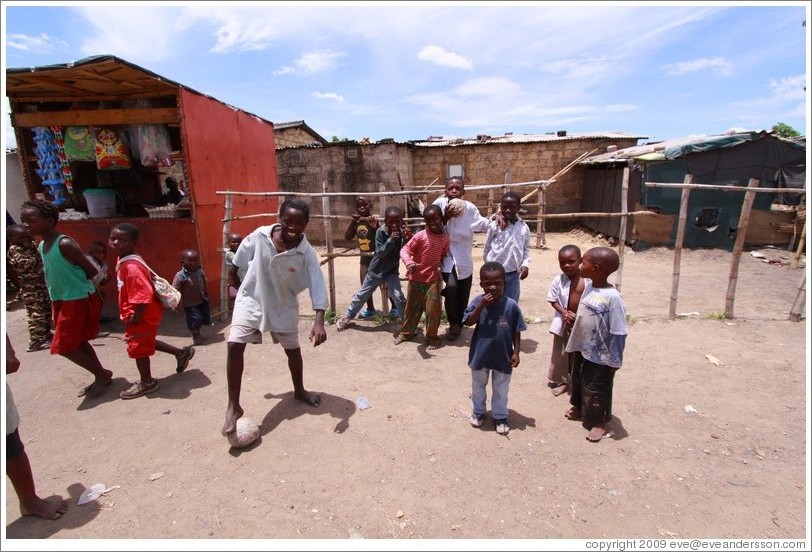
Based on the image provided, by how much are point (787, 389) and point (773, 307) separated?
3362 millimetres

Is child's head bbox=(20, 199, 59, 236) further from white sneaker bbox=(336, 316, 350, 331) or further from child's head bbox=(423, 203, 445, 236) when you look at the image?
child's head bbox=(423, 203, 445, 236)

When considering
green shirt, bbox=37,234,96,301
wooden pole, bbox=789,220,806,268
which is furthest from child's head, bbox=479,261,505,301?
wooden pole, bbox=789,220,806,268

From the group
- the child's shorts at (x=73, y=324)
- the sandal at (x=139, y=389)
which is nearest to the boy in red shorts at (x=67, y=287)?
the child's shorts at (x=73, y=324)

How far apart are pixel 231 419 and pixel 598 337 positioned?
2.69 metres

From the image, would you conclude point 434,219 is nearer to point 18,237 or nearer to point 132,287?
point 132,287

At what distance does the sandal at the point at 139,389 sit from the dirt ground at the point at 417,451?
8 cm

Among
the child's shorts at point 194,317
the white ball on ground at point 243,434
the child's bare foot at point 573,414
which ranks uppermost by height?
the child's shorts at point 194,317

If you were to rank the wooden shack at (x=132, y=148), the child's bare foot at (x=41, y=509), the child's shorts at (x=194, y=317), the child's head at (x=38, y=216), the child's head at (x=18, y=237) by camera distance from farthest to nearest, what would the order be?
the wooden shack at (x=132, y=148) → the child's head at (x=18, y=237) → the child's shorts at (x=194, y=317) → the child's head at (x=38, y=216) → the child's bare foot at (x=41, y=509)

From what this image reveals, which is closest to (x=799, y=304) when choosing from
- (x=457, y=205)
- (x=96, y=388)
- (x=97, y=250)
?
(x=457, y=205)

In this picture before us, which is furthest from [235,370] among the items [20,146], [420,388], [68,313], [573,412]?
[20,146]

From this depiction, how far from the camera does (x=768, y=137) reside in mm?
10555

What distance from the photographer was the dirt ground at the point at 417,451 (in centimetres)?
232

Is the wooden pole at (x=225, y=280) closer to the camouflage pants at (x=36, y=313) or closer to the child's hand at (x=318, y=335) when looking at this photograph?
the camouflage pants at (x=36, y=313)

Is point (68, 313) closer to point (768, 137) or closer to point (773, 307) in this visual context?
point (773, 307)
